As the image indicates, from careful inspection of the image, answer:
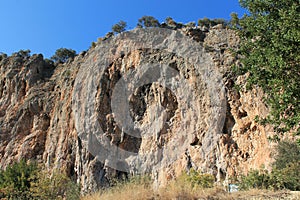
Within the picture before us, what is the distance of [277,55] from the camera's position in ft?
23.2

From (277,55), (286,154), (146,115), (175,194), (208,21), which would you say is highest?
(208,21)

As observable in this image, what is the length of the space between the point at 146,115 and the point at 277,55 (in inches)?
667

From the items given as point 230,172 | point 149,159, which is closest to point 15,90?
point 149,159

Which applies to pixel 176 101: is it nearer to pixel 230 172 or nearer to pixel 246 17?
pixel 230 172

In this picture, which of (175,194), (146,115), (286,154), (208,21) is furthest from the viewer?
(208,21)

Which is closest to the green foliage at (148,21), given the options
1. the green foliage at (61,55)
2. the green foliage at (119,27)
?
the green foliage at (119,27)

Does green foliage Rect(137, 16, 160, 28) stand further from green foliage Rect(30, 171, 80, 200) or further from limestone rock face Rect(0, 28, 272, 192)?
green foliage Rect(30, 171, 80, 200)

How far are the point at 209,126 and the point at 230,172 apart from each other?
3.18 m

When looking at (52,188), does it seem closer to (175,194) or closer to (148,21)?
(175,194)

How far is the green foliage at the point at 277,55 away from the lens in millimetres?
6703

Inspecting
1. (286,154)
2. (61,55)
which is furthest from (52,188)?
(61,55)

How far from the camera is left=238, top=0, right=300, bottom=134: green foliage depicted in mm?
6703

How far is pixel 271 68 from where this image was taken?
280 inches

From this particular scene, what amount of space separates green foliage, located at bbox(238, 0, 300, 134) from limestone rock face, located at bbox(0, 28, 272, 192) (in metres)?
8.18
